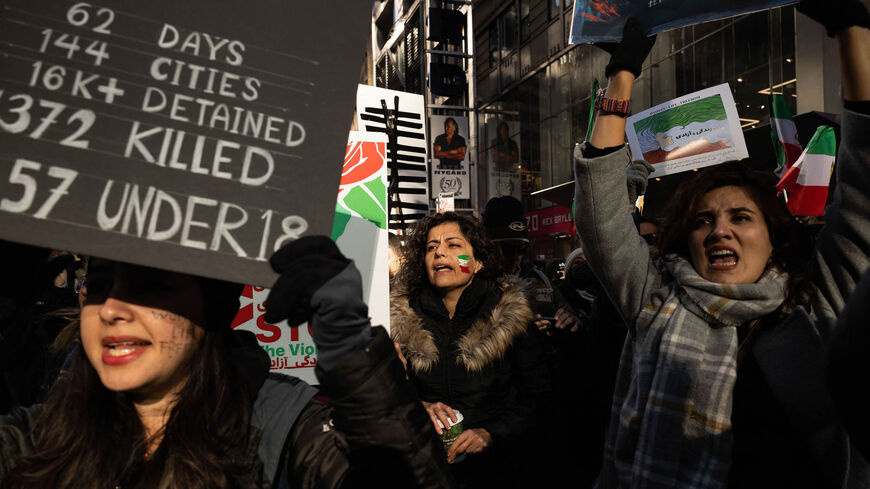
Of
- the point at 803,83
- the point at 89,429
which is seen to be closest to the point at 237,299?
the point at 89,429

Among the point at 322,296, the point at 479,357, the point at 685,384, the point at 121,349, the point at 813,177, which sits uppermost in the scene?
the point at 813,177

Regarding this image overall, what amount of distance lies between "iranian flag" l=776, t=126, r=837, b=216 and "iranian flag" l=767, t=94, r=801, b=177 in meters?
0.37

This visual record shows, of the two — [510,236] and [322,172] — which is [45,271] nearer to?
[322,172]

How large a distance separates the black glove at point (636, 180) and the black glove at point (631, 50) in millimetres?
368

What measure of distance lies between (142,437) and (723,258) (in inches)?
72.6

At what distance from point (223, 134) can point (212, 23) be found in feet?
0.86

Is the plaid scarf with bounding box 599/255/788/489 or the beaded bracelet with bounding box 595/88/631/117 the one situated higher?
the beaded bracelet with bounding box 595/88/631/117

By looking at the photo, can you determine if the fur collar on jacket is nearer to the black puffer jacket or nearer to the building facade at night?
the black puffer jacket

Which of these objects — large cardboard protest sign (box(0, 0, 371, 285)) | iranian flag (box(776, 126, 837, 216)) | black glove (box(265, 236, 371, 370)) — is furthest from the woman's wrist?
iranian flag (box(776, 126, 837, 216))

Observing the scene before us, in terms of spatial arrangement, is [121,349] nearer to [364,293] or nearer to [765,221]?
[364,293]

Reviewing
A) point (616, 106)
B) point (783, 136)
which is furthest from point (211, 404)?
point (783, 136)

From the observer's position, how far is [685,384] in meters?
1.66

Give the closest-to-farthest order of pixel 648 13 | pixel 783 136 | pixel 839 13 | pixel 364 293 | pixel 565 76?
pixel 839 13
pixel 648 13
pixel 364 293
pixel 783 136
pixel 565 76

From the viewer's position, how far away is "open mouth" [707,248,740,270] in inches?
70.6
